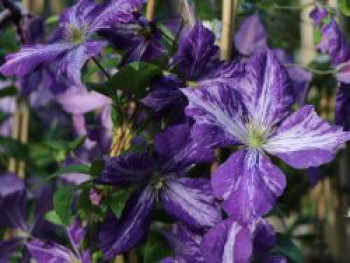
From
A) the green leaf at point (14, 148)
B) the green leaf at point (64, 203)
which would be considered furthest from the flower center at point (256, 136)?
the green leaf at point (14, 148)

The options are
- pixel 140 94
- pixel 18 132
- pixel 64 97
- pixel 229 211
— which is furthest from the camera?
pixel 18 132

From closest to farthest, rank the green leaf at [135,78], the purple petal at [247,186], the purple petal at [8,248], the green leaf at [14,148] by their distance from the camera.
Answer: the purple petal at [247,186] < the green leaf at [135,78] < the purple petal at [8,248] < the green leaf at [14,148]

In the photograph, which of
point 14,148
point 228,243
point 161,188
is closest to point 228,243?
point 228,243

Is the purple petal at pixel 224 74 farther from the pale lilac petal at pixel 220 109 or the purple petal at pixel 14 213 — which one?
the purple petal at pixel 14 213

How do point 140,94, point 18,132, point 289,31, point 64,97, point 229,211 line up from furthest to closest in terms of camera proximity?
point 289,31 → point 18,132 → point 64,97 → point 140,94 → point 229,211

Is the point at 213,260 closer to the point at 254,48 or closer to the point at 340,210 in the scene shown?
the point at 254,48

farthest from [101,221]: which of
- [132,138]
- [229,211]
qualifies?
[229,211]
